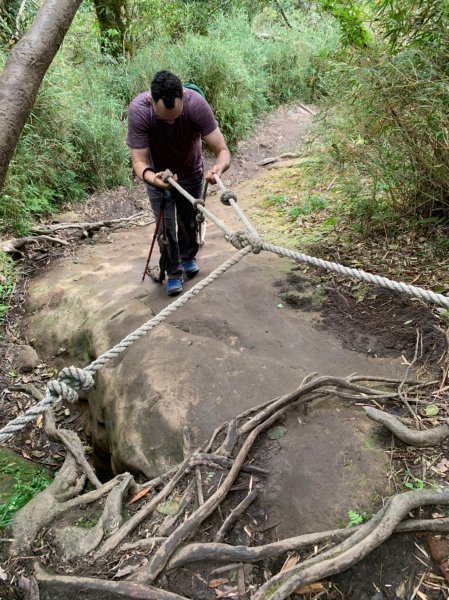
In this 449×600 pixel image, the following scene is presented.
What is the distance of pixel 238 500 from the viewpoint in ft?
6.13

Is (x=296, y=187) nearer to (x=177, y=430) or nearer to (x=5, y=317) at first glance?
A: (x=5, y=317)

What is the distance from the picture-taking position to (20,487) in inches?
97.1

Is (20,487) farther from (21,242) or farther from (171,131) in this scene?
(21,242)

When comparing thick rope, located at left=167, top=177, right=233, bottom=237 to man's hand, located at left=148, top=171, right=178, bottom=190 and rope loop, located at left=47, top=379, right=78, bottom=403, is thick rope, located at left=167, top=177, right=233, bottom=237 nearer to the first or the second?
man's hand, located at left=148, top=171, right=178, bottom=190

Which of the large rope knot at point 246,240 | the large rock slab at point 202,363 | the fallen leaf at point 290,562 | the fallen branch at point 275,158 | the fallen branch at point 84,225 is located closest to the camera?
the fallen leaf at point 290,562

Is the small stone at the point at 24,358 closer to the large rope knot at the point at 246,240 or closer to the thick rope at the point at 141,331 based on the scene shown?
the thick rope at the point at 141,331

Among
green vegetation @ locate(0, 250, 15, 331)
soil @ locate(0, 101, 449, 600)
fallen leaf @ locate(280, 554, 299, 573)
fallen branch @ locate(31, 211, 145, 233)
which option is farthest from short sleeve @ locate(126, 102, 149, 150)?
fallen leaf @ locate(280, 554, 299, 573)

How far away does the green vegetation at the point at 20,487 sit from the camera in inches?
84.5

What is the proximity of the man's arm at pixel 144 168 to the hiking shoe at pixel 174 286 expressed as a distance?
2.66 feet

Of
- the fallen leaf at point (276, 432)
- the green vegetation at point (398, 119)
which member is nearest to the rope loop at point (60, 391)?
the fallen leaf at point (276, 432)

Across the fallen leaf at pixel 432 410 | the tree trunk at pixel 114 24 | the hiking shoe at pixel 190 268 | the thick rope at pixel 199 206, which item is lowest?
the fallen leaf at pixel 432 410

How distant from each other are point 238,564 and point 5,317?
3.41 metres

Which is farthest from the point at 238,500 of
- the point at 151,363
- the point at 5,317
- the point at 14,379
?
the point at 5,317

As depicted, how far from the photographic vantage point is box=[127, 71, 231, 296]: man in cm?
321
